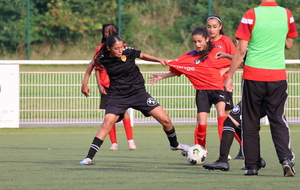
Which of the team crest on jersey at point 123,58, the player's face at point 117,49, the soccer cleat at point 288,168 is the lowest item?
the soccer cleat at point 288,168

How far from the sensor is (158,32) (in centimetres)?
2177

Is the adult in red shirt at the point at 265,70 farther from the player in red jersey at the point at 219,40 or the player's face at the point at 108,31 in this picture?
the player's face at the point at 108,31

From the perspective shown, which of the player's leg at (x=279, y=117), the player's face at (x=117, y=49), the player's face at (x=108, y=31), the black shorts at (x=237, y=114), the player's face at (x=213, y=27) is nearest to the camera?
the player's leg at (x=279, y=117)

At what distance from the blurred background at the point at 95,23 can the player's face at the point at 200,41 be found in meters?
12.1

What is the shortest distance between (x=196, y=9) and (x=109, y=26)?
1174cm

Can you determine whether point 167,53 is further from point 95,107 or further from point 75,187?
point 75,187

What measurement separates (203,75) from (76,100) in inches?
258

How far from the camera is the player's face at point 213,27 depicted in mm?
8609

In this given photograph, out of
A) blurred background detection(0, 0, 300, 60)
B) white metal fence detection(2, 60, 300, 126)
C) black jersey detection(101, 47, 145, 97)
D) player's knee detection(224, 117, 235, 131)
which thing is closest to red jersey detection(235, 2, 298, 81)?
player's knee detection(224, 117, 235, 131)

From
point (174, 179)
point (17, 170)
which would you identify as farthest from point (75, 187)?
point (17, 170)

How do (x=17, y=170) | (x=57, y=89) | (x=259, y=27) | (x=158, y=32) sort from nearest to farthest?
(x=259, y=27), (x=17, y=170), (x=57, y=89), (x=158, y=32)

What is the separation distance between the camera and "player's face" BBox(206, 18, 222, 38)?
28.2 ft

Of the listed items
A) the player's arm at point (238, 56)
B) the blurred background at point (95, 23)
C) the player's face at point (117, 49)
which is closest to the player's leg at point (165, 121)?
the player's face at point (117, 49)

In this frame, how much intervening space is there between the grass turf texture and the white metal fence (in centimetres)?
215
